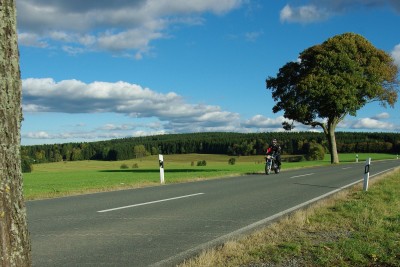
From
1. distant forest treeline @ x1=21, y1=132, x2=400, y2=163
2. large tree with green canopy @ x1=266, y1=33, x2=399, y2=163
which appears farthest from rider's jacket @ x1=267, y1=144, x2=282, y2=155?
distant forest treeline @ x1=21, y1=132, x2=400, y2=163

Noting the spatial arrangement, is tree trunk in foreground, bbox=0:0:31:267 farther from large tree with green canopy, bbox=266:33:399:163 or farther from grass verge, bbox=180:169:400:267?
large tree with green canopy, bbox=266:33:399:163

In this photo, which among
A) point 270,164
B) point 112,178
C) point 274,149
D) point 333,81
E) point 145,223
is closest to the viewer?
point 145,223

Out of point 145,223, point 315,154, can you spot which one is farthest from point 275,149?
point 315,154

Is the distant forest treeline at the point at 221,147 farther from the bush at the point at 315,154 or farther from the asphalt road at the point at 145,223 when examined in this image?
the asphalt road at the point at 145,223

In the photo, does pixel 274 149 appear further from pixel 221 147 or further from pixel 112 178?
pixel 221 147

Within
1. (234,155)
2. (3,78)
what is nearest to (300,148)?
(234,155)

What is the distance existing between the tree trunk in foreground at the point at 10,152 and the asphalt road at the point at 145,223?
2533 mm

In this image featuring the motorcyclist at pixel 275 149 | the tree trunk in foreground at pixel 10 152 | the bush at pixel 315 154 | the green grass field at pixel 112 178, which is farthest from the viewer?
the bush at pixel 315 154

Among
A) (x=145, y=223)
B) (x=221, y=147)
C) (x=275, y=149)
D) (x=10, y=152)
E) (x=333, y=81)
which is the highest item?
(x=333, y=81)

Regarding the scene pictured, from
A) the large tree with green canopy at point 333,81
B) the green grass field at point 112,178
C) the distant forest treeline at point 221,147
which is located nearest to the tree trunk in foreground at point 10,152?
the green grass field at point 112,178

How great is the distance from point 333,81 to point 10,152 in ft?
102

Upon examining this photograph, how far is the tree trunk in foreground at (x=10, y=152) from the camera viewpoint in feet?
9.00

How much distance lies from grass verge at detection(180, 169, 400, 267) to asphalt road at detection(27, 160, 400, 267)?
0.60 m

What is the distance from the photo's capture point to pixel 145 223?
7879 millimetres
